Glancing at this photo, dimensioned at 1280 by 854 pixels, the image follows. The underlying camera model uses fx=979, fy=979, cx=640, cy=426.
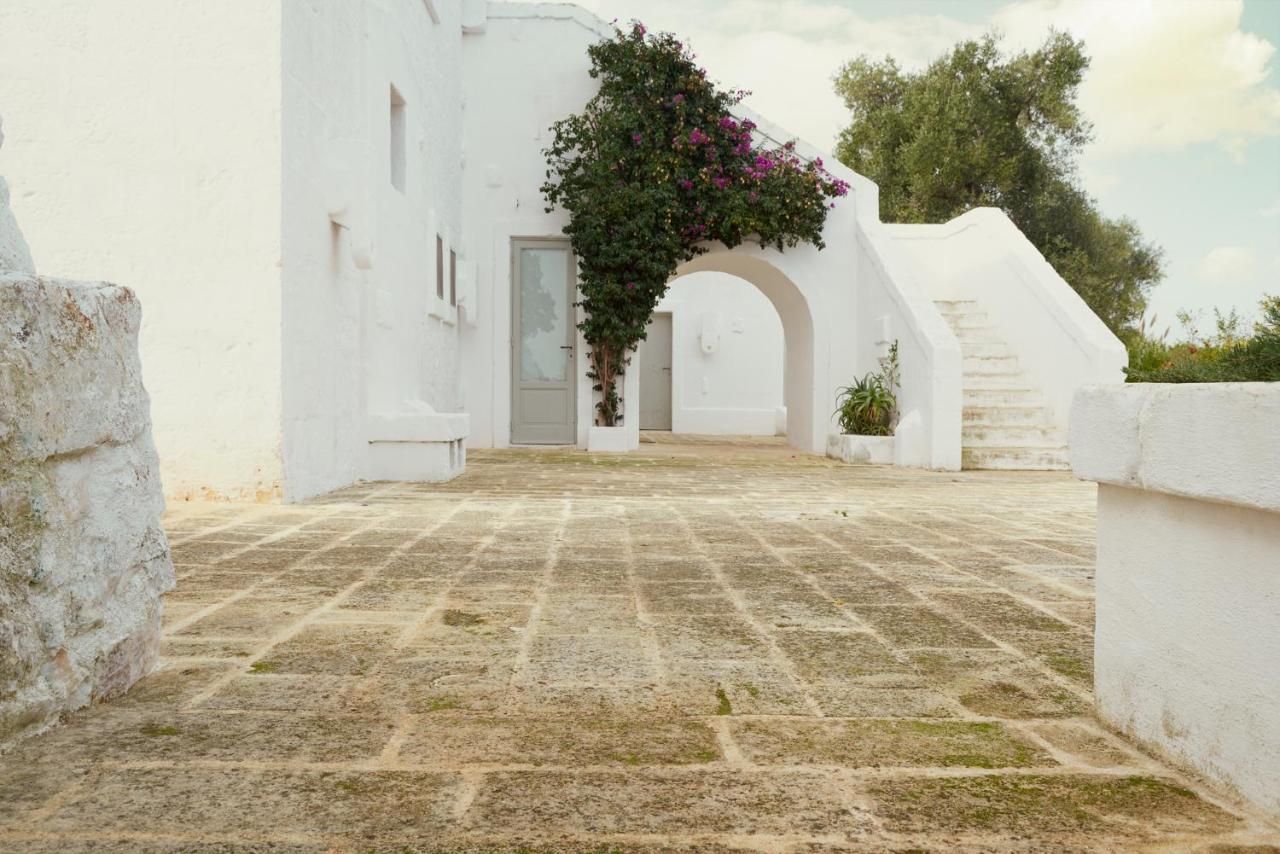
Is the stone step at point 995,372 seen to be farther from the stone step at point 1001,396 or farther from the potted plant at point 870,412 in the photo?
the potted plant at point 870,412

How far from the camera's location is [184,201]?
5.80 meters

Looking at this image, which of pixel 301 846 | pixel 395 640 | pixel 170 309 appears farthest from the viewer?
pixel 170 309

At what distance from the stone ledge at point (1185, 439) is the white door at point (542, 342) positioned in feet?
34.5

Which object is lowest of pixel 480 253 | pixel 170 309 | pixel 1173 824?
pixel 1173 824

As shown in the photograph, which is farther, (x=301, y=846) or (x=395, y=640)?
(x=395, y=640)

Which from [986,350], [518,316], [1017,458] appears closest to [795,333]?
[986,350]

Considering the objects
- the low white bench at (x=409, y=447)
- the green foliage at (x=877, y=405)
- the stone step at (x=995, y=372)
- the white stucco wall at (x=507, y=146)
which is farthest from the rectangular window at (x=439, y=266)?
the stone step at (x=995, y=372)

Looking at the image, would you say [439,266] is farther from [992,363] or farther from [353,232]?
[992,363]

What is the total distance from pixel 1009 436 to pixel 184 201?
806 centimetres

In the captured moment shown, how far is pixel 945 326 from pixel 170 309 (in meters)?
7.38

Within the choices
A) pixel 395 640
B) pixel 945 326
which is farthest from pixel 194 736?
pixel 945 326

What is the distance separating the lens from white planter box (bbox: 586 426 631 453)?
1191cm

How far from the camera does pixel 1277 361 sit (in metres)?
1.91

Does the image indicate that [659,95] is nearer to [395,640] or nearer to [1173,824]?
[395,640]
